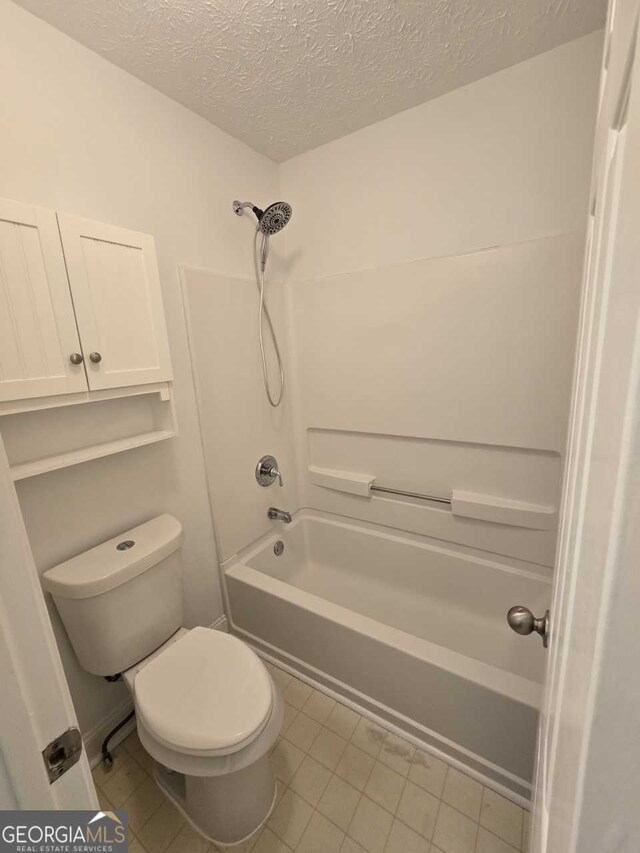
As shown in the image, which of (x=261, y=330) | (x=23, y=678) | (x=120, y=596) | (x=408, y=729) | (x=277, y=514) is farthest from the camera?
(x=277, y=514)

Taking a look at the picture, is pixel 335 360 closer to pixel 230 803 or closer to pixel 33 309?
pixel 33 309

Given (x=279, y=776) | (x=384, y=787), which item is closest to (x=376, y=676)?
(x=384, y=787)

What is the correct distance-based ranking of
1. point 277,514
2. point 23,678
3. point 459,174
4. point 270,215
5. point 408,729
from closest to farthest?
point 23,678 → point 408,729 → point 459,174 → point 270,215 → point 277,514

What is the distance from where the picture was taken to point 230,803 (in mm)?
1067

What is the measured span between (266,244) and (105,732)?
215cm

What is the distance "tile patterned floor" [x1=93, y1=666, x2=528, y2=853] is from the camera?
106 centimetres

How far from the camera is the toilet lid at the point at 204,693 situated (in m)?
0.94

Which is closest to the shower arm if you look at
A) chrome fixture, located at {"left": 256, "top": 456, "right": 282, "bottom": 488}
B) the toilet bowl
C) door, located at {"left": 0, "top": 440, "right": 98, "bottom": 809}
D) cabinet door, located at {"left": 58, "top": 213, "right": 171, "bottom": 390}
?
cabinet door, located at {"left": 58, "top": 213, "right": 171, "bottom": 390}

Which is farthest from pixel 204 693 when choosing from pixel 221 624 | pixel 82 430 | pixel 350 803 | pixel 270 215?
pixel 270 215

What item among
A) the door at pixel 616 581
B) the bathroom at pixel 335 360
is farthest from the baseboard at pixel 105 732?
the door at pixel 616 581

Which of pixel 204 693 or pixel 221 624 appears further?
pixel 221 624

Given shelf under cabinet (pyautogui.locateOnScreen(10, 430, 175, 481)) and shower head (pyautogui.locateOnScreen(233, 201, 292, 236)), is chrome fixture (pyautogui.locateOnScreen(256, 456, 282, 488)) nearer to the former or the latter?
shelf under cabinet (pyautogui.locateOnScreen(10, 430, 175, 481))

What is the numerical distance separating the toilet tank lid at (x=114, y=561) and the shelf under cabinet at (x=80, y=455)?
1.06 ft
